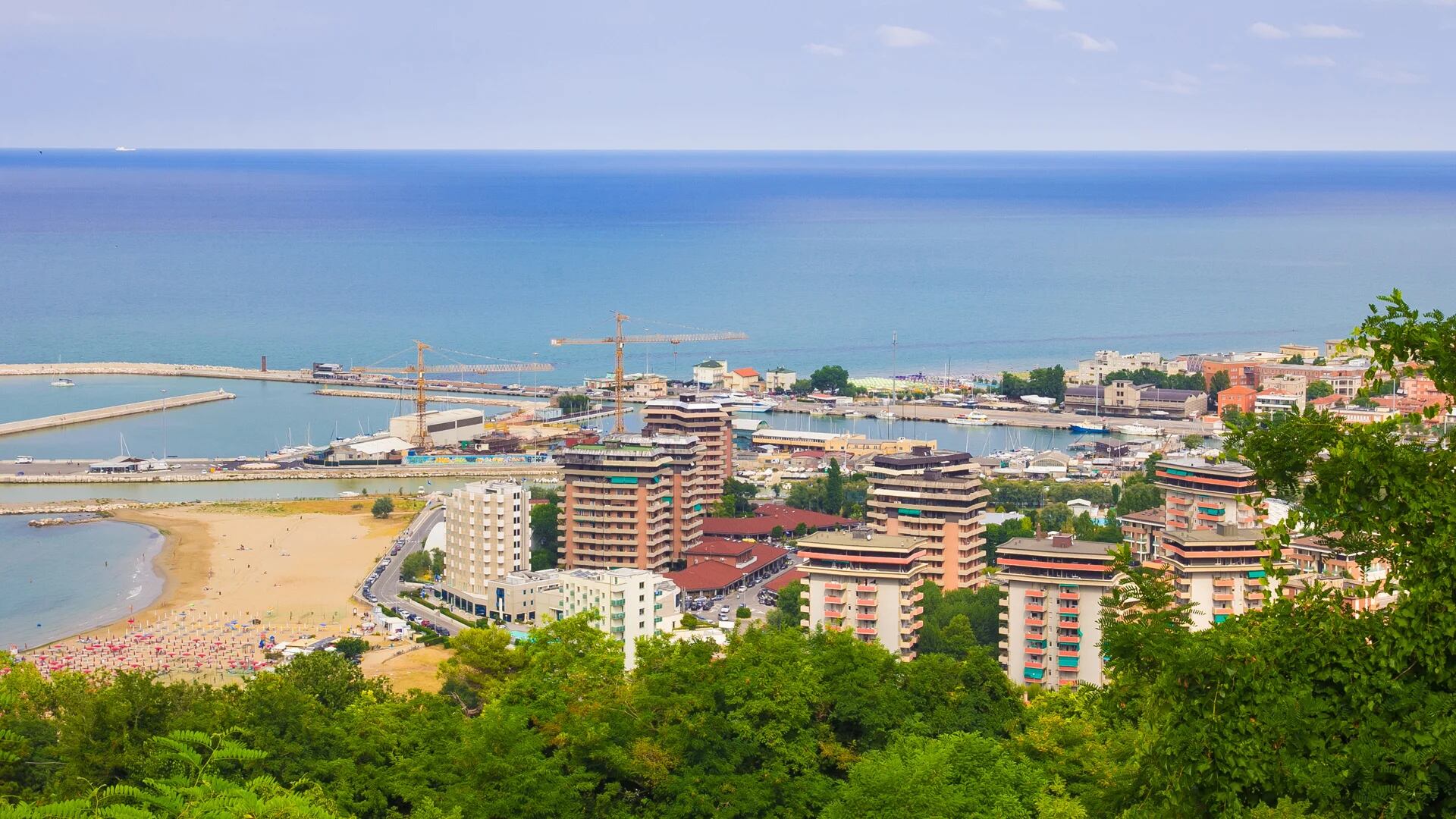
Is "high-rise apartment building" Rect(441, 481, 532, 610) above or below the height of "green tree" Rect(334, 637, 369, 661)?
above

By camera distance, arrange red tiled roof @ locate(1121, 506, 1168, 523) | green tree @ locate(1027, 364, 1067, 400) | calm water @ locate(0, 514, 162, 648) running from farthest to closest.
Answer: green tree @ locate(1027, 364, 1067, 400) → red tiled roof @ locate(1121, 506, 1168, 523) → calm water @ locate(0, 514, 162, 648)

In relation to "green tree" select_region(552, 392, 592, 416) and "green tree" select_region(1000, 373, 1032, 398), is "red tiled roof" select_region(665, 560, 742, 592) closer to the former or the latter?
"green tree" select_region(552, 392, 592, 416)

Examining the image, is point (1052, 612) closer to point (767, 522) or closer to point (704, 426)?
point (767, 522)

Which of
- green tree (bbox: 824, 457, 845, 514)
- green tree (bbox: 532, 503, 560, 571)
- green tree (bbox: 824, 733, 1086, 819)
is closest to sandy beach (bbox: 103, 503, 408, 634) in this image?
green tree (bbox: 532, 503, 560, 571)

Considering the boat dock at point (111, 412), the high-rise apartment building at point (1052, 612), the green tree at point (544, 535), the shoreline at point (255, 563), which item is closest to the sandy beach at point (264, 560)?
the shoreline at point (255, 563)

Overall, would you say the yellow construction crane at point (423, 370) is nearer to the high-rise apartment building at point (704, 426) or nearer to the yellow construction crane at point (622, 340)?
the yellow construction crane at point (622, 340)

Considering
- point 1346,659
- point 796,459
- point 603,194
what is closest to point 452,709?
point 1346,659

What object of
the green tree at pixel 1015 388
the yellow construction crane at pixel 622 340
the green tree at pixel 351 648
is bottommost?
the green tree at pixel 351 648

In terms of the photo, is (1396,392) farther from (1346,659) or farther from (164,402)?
(1346,659)
